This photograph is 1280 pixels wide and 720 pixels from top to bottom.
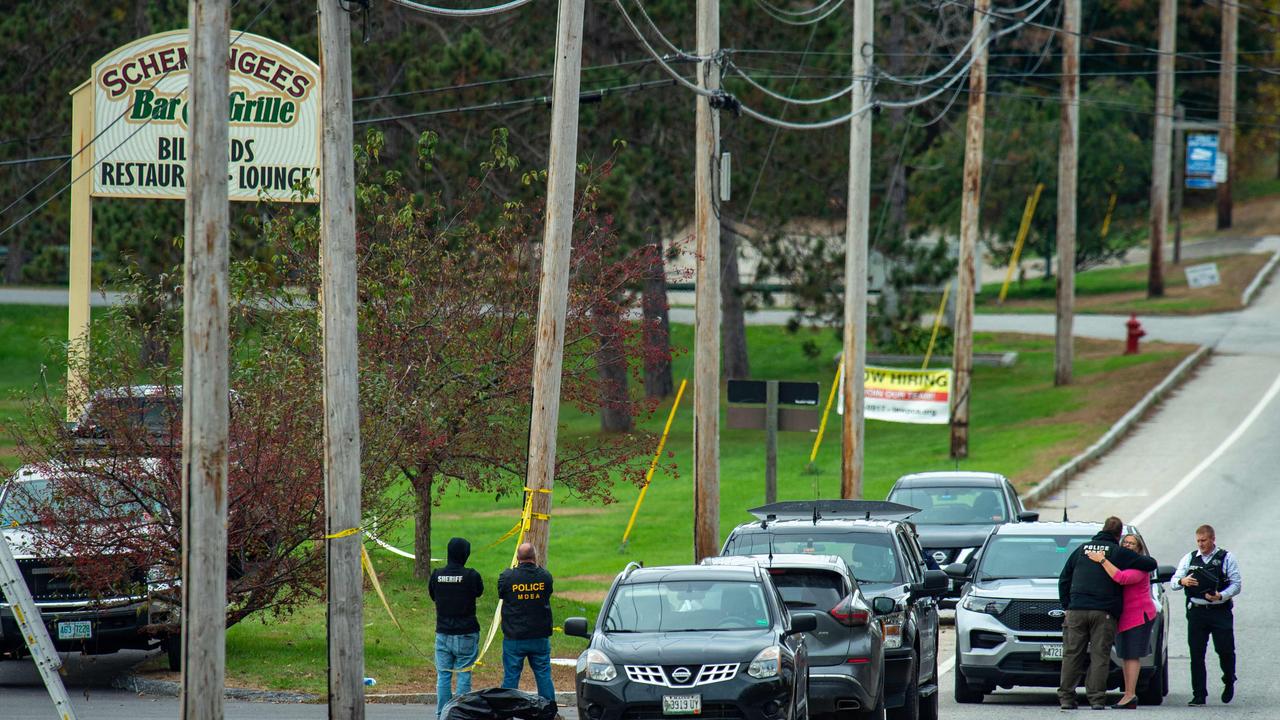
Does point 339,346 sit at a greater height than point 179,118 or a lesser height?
lesser

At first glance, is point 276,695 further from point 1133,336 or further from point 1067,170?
point 1133,336

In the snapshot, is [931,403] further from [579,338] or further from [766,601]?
[766,601]

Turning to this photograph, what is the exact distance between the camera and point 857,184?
2656cm

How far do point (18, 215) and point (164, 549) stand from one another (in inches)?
1650

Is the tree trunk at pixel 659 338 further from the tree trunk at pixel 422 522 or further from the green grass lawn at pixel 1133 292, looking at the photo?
the green grass lawn at pixel 1133 292

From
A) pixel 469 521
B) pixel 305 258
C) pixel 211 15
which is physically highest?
pixel 211 15

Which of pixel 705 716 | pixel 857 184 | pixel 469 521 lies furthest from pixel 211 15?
pixel 469 521

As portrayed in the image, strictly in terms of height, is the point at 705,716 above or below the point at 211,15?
below

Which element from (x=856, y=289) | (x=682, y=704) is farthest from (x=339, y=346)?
(x=856, y=289)

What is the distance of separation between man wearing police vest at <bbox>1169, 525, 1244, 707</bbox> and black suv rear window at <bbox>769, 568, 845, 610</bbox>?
448 centimetres

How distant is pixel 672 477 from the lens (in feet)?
116

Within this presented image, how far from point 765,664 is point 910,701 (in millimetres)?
2931

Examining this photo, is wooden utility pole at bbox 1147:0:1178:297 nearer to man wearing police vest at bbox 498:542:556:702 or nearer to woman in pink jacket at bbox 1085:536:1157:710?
woman in pink jacket at bbox 1085:536:1157:710

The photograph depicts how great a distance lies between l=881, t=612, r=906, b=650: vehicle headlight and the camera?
576 inches
